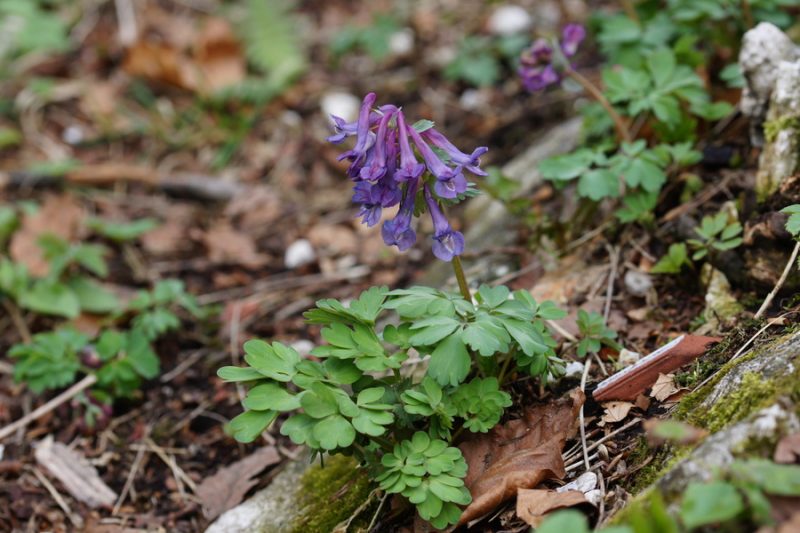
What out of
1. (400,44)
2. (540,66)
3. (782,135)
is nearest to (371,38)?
(400,44)

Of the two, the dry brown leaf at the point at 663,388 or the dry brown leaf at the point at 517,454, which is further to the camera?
the dry brown leaf at the point at 663,388

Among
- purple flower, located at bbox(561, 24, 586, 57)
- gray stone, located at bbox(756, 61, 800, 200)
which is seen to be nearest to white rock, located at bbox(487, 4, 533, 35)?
purple flower, located at bbox(561, 24, 586, 57)

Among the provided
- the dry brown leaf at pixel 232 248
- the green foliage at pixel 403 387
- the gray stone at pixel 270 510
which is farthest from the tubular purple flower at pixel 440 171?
the dry brown leaf at pixel 232 248

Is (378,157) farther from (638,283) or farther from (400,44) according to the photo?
(400,44)

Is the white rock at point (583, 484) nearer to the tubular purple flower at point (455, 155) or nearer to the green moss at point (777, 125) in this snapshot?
the tubular purple flower at point (455, 155)

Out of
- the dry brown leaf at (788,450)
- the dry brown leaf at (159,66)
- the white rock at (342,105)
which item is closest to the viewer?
the dry brown leaf at (788,450)
